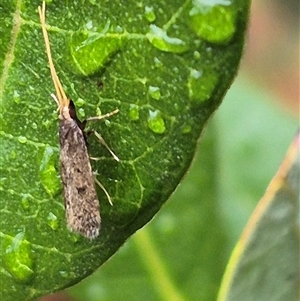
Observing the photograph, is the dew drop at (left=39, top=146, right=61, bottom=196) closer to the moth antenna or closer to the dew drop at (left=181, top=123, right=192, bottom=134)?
the moth antenna

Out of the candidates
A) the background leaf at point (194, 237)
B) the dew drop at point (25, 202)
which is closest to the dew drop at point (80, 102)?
the dew drop at point (25, 202)

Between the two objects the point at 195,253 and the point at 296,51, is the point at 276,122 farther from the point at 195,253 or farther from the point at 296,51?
the point at 296,51

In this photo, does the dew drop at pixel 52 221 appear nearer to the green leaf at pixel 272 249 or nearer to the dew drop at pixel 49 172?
the dew drop at pixel 49 172

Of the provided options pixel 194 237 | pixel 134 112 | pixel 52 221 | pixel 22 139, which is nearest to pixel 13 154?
pixel 22 139

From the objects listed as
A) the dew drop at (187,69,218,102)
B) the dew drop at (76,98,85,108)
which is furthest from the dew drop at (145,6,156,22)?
the dew drop at (76,98,85,108)

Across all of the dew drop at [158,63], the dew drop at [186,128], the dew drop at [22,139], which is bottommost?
the dew drop at [22,139]

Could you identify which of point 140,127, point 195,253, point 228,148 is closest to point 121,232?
point 140,127
